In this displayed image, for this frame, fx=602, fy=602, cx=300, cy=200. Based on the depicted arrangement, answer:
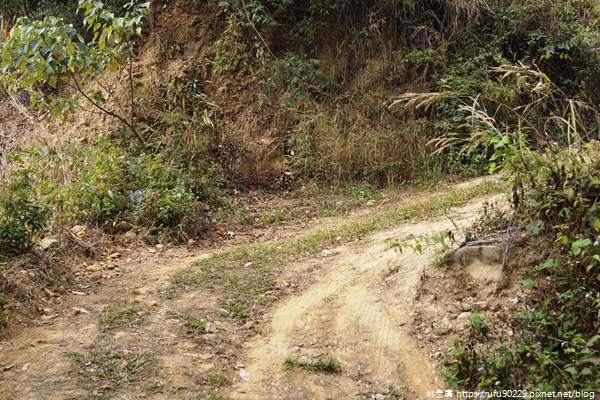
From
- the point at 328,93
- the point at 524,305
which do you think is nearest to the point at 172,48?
the point at 328,93

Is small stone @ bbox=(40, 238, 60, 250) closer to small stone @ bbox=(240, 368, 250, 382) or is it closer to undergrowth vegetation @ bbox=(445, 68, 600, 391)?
small stone @ bbox=(240, 368, 250, 382)

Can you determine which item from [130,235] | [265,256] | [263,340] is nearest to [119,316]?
[263,340]

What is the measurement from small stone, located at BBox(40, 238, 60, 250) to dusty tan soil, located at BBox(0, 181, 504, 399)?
565mm

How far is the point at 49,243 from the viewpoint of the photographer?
602cm

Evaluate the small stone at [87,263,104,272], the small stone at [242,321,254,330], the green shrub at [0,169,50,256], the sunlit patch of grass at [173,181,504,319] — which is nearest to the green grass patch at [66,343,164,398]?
the small stone at [242,321,254,330]

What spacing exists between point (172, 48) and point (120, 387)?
763 centimetres

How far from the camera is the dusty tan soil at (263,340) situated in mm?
4062

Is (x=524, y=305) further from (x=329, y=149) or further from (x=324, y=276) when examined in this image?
(x=329, y=149)

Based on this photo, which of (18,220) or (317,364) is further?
(18,220)

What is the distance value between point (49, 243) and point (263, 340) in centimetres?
263

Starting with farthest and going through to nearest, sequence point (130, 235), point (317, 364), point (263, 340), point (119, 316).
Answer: point (130, 235)
point (119, 316)
point (263, 340)
point (317, 364)

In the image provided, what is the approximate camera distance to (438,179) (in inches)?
356

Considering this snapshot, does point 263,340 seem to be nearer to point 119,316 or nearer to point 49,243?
point 119,316

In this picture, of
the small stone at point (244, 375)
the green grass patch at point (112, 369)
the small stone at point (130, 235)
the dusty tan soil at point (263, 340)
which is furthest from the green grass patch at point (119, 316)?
the small stone at point (130, 235)
